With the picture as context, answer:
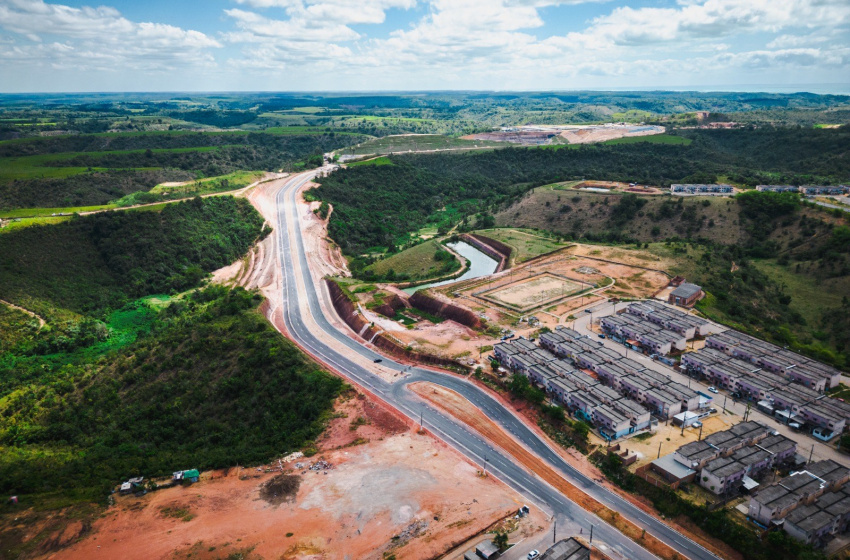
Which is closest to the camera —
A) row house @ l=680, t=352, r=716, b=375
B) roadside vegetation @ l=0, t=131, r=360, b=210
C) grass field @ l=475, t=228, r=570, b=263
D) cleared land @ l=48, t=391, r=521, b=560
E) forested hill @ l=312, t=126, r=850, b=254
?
cleared land @ l=48, t=391, r=521, b=560

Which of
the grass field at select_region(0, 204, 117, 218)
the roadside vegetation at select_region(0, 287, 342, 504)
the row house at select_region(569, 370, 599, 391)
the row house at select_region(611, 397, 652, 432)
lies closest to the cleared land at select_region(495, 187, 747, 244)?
the row house at select_region(569, 370, 599, 391)

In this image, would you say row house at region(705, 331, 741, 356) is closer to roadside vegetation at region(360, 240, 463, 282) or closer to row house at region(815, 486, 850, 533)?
row house at region(815, 486, 850, 533)

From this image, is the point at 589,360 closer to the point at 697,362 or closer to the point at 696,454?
the point at 697,362

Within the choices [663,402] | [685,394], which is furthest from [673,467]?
[685,394]

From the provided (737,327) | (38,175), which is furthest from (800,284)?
(38,175)

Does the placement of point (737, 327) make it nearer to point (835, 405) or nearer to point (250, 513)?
point (835, 405)

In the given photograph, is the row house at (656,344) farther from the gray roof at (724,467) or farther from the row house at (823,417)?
the gray roof at (724,467)

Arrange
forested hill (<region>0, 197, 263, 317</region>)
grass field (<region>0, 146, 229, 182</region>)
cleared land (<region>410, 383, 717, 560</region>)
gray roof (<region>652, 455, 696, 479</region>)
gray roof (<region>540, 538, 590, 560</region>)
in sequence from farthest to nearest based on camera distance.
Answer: grass field (<region>0, 146, 229, 182</region>)
forested hill (<region>0, 197, 263, 317</region>)
gray roof (<region>652, 455, 696, 479</region>)
cleared land (<region>410, 383, 717, 560</region>)
gray roof (<region>540, 538, 590, 560</region>)
